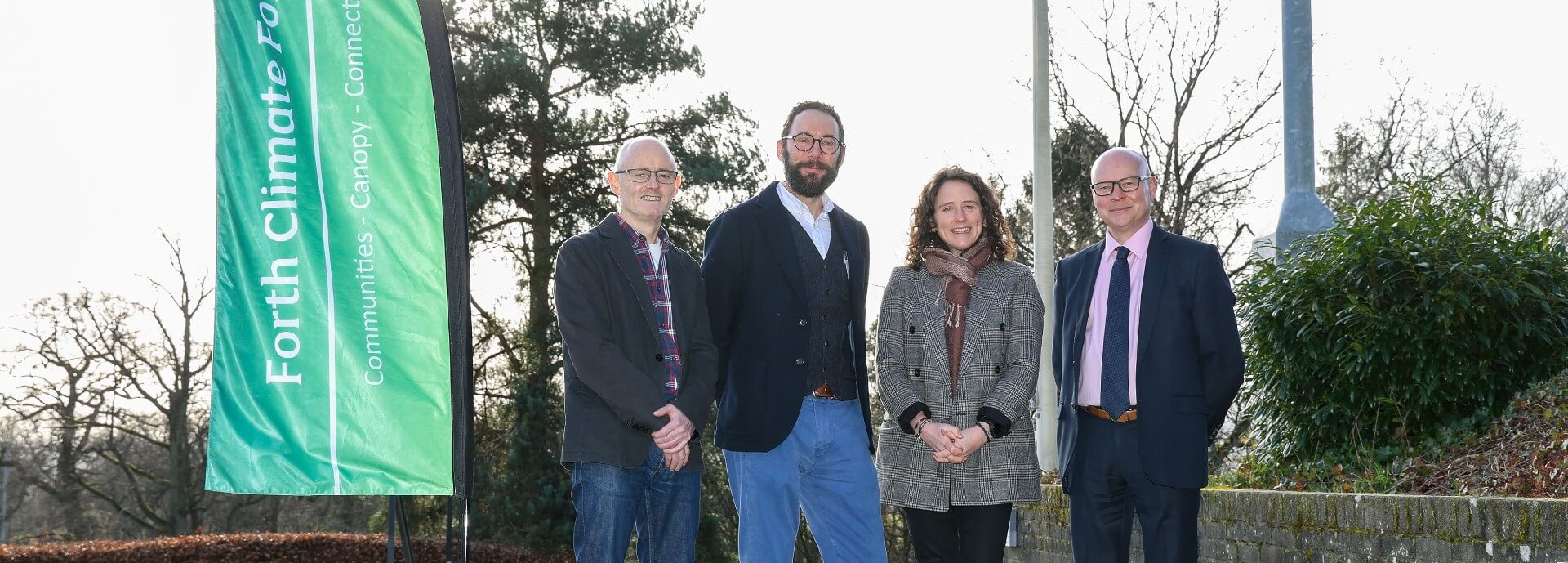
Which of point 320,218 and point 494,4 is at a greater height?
point 494,4

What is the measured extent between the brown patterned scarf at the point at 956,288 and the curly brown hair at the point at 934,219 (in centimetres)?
10

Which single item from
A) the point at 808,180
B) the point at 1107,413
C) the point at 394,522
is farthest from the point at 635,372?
the point at 1107,413

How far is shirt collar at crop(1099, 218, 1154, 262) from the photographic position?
4.61 meters

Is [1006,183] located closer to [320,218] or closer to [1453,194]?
[1453,194]

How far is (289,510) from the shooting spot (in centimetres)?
2964

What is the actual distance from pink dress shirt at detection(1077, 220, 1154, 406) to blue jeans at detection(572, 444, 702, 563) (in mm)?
1395

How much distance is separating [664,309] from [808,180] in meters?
0.66

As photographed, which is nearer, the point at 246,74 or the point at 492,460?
the point at 246,74

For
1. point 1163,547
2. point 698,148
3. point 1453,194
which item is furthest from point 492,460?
point 1163,547

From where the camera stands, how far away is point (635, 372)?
415cm

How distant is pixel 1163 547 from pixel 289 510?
28621mm

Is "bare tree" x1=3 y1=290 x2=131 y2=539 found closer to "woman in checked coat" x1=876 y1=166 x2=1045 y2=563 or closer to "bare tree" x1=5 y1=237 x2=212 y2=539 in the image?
"bare tree" x1=5 y1=237 x2=212 y2=539

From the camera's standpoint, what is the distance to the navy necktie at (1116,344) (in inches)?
173

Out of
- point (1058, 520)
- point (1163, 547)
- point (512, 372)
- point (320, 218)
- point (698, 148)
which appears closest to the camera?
point (1163, 547)
